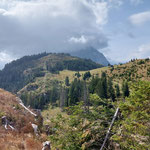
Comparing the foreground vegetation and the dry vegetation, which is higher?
the foreground vegetation

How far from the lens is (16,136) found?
968 cm

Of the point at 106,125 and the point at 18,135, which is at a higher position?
the point at 106,125

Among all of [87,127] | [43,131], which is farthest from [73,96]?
[87,127]

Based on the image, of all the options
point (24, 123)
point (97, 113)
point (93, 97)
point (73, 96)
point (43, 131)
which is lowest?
point (73, 96)

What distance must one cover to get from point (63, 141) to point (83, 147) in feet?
2.83

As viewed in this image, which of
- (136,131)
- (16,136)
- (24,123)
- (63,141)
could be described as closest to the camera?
(136,131)

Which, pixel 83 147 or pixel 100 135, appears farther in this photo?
pixel 100 135

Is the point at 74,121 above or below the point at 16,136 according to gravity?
above

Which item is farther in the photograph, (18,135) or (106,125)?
(18,135)

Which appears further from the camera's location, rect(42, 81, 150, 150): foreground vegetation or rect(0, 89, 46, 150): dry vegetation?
rect(0, 89, 46, 150): dry vegetation

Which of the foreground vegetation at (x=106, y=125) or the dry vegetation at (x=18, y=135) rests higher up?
the foreground vegetation at (x=106, y=125)

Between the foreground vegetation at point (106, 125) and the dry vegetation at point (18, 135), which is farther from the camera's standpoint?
the dry vegetation at point (18, 135)

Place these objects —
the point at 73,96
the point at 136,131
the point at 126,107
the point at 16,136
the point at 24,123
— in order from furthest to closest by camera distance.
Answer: the point at 73,96
the point at 24,123
the point at 16,136
the point at 126,107
the point at 136,131

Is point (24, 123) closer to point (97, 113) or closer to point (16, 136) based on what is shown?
point (16, 136)
